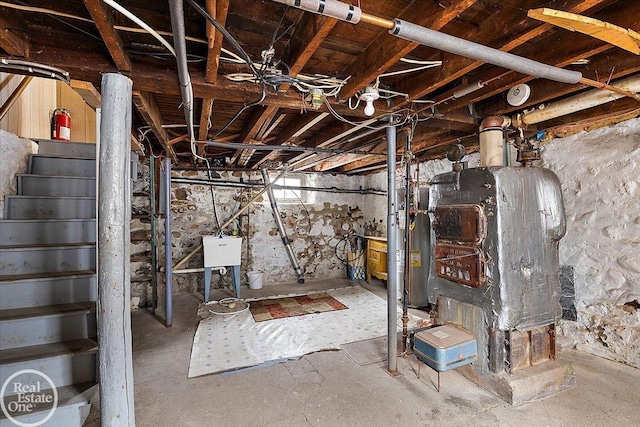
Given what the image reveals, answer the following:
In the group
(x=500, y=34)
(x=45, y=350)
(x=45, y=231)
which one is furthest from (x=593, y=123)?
(x=45, y=231)

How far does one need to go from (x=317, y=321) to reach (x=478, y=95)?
A: 8.99 feet

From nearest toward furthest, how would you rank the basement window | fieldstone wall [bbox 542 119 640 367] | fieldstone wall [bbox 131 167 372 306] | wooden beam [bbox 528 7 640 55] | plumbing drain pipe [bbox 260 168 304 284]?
1. wooden beam [bbox 528 7 640 55]
2. fieldstone wall [bbox 542 119 640 367]
3. fieldstone wall [bbox 131 167 372 306]
4. plumbing drain pipe [bbox 260 168 304 284]
5. the basement window

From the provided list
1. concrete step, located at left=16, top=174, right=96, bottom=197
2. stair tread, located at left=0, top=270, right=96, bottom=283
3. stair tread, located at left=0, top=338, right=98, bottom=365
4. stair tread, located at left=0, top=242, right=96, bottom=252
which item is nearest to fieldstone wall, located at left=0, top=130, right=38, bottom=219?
concrete step, located at left=16, top=174, right=96, bottom=197

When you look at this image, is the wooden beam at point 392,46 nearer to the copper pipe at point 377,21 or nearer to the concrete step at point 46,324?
the copper pipe at point 377,21

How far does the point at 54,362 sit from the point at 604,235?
12.8 feet

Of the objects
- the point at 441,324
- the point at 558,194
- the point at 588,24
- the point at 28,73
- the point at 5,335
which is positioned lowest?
the point at 441,324

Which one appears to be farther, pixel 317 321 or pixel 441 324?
pixel 317 321

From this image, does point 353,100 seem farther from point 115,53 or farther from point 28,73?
point 28,73

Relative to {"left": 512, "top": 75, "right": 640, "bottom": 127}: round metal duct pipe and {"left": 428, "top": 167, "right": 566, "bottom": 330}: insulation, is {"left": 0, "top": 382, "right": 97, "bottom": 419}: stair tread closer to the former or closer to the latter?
{"left": 428, "top": 167, "right": 566, "bottom": 330}: insulation

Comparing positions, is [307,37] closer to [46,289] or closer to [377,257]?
[46,289]

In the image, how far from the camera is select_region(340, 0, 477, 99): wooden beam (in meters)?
1.17

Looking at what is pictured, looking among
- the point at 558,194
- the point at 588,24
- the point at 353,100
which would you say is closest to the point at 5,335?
the point at 353,100

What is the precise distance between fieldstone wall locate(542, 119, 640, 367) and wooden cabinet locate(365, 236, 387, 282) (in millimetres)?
2441

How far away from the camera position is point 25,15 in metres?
1.41
